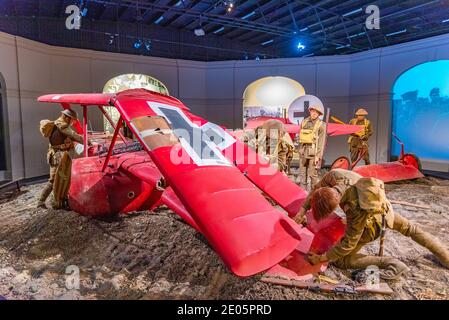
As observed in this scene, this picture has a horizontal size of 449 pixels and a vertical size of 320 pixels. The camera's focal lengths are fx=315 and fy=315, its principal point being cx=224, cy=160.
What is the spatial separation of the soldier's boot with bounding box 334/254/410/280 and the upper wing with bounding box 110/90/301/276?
850mm

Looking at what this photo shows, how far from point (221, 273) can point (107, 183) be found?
2337 mm

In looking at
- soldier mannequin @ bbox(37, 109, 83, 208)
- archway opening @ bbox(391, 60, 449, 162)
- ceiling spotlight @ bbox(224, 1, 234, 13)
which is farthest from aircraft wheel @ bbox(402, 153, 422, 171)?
soldier mannequin @ bbox(37, 109, 83, 208)

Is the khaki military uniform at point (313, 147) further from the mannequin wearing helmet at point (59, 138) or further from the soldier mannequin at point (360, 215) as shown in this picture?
the mannequin wearing helmet at point (59, 138)

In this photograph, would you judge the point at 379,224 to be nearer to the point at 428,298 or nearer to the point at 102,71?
the point at 428,298

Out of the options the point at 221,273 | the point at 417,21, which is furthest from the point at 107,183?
the point at 417,21

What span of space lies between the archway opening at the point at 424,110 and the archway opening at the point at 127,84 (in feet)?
26.1

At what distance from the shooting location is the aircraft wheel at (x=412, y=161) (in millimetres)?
8195

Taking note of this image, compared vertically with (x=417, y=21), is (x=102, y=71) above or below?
below

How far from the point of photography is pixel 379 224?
9.16 ft

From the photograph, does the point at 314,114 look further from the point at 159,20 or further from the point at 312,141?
the point at 159,20

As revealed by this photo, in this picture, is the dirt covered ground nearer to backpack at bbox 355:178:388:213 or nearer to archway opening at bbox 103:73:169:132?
backpack at bbox 355:178:388:213

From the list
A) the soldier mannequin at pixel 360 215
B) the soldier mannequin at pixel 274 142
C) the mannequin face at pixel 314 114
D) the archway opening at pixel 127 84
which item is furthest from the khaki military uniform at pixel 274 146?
the archway opening at pixel 127 84

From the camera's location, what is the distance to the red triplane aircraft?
2064 millimetres

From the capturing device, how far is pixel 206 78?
11852mm
